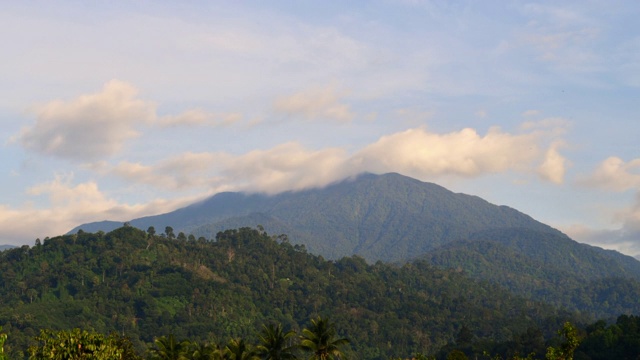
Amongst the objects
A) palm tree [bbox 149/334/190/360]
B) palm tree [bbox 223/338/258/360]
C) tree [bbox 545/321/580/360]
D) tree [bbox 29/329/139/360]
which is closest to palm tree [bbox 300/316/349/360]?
palm tree [bbox 223/338/258/360]

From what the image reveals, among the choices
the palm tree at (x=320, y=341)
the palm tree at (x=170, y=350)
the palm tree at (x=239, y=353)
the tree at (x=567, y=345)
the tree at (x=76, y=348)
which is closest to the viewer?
the tree at (x=76, y=348)

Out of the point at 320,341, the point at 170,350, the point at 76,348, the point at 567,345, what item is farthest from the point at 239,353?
the point at 567,345

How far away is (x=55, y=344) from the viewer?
217ft

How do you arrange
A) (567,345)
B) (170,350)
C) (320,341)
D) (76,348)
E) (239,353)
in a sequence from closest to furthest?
1. (76,348)
2. (567,345)
3. (320,341)
4. (239,353)
5. (170,350)

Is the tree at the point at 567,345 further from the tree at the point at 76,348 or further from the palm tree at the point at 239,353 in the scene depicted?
the tree at the point at 76,348

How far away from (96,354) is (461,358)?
280 ft

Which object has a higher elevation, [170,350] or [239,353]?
[170,350]

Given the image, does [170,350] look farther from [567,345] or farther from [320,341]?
[567,345]

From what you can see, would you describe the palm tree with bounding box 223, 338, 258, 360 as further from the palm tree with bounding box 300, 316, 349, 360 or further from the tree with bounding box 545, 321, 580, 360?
the tree with bounding box 545, 321, 580, 360

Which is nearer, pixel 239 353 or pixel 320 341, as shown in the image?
pixel 320 341

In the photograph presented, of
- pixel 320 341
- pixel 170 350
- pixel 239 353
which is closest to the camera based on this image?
pixel 320 341

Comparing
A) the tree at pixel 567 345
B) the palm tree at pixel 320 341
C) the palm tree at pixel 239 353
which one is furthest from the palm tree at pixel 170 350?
the tree at pixel 567 345

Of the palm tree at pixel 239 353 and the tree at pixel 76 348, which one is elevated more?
the tree at pixel 76 348

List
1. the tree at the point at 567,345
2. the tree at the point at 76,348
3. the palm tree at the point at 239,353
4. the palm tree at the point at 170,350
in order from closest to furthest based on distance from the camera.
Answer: the tree at the point at 76,348 → the tree at the point at 567,345 → the palm tree at the point at 239,353 → the palm tree at the point at 170,350
